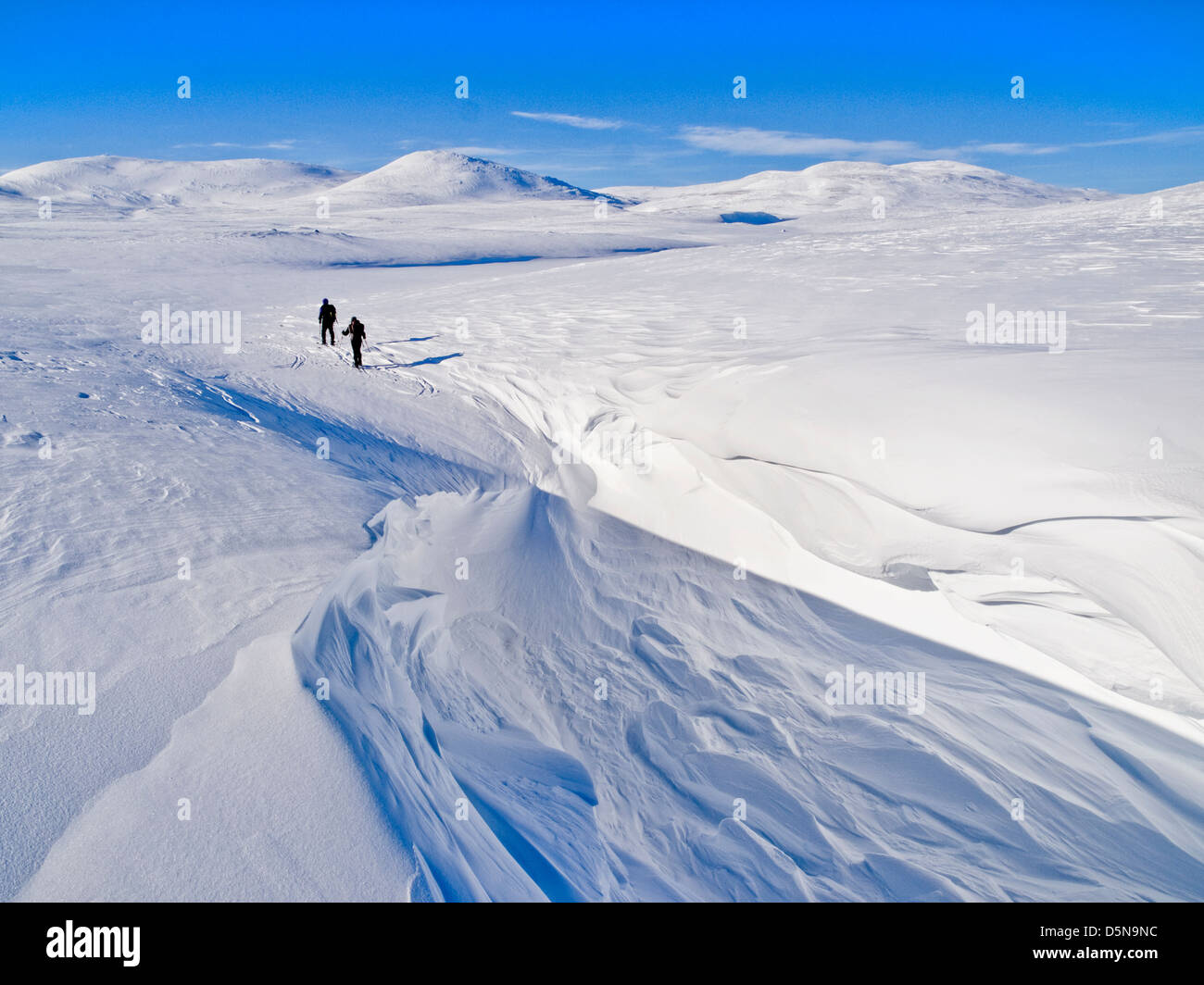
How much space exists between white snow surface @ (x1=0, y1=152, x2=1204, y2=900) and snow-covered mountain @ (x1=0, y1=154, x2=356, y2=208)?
78410mm

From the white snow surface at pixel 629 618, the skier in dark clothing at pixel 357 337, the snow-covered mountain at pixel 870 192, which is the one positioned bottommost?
the white snow surface at pixel 629 618

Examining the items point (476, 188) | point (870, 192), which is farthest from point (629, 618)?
point (476, 188)

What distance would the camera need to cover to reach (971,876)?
12.1 feet

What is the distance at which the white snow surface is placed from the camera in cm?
309

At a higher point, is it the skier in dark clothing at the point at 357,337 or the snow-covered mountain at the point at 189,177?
the snow-covered mountain at the point at 189,177

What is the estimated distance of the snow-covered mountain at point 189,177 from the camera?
8375 centimetres

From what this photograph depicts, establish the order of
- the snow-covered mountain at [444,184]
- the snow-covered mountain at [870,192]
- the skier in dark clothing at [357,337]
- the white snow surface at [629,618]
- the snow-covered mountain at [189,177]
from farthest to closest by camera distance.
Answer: the snow-covered mountain at [189,177] < the snow-covered mountain at [444,184] < the snow-covered mountain at [870,192] < the skier in dark clothing at [357,337] < the white snow surface at [629,618]

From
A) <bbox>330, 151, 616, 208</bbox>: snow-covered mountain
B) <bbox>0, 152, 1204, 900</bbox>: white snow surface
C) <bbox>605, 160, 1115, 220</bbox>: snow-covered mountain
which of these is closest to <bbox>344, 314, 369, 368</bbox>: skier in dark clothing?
<bbox>0, 152, 1204, 900</bbox>: white snow surface

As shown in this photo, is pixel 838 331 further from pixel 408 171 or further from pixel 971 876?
pixel 408 171

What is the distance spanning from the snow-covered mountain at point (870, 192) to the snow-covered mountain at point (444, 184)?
45.4ft

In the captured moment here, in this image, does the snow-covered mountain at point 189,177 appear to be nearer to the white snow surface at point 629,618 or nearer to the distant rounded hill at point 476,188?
the distant rounded hill at point 476,188

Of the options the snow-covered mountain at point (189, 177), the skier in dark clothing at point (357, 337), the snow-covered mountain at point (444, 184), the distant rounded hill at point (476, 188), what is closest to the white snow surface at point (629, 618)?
the skier in dark clothing at point (357, 337)

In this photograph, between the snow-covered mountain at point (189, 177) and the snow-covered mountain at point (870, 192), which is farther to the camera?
the snow-covered mountain at point (189, 177)

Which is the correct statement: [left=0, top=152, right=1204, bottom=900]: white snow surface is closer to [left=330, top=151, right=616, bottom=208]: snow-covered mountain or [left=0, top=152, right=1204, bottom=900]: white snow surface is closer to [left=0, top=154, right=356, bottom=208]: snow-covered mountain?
[left=330, top=151, right=616, bottom=208]: snow-covered mountain
